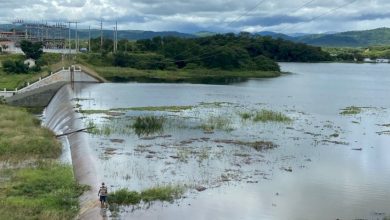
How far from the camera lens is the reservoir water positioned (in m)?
21.6

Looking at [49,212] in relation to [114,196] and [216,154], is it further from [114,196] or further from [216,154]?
[216,154]

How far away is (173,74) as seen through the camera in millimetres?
101500

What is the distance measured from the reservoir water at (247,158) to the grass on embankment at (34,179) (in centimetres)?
230

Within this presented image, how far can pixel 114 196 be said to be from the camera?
825 inches

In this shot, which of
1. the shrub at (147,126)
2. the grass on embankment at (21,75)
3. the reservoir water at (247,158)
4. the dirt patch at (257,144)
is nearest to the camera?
the reservoir water at (247,158)

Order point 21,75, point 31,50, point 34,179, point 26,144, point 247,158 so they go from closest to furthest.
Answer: point 34,179 → point 26,144 → point 247,158 → point 21,75 → point 31,50

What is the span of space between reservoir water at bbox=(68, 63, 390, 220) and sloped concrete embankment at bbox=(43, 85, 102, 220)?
0.72 meters

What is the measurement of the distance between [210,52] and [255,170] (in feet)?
295

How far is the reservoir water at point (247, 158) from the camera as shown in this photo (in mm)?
21562

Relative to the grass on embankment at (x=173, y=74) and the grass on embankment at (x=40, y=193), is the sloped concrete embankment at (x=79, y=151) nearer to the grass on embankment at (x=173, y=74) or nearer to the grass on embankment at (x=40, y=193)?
the grass on embankment at (x=40, y=193)

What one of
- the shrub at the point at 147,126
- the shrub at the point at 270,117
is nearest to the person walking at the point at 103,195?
the shrub at the point at 147,126

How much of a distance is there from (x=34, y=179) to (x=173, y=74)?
258 feet

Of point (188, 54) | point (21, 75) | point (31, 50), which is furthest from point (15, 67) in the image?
point (188, 54)

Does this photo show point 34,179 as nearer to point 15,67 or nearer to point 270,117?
point 270,117
